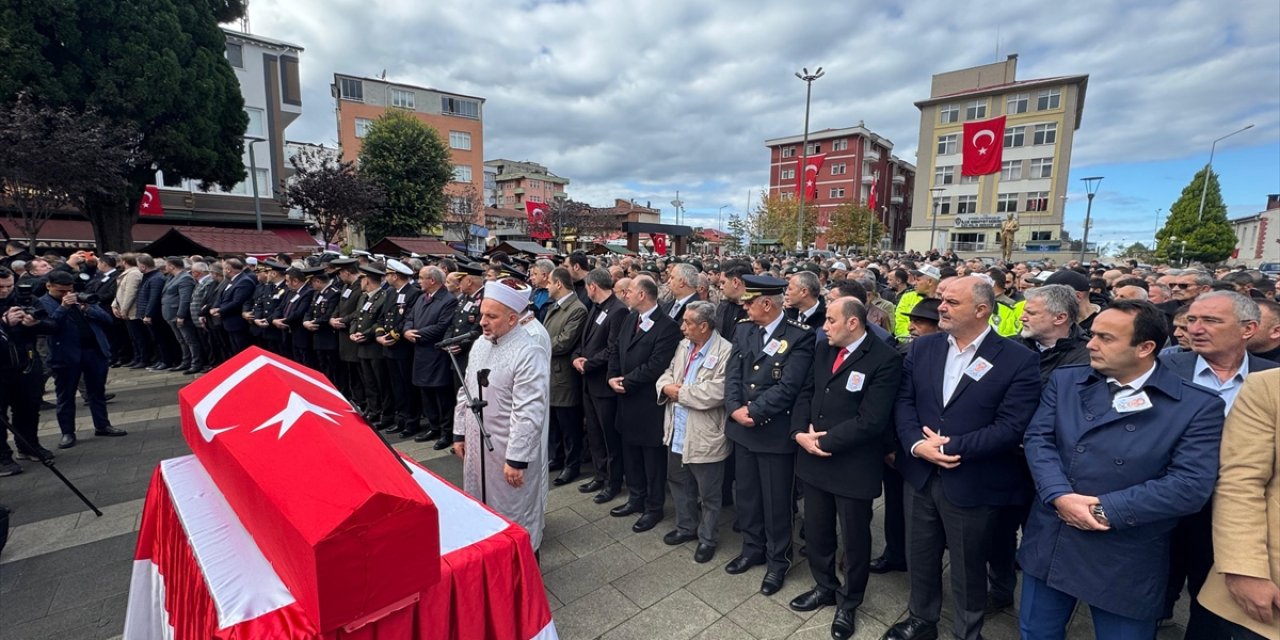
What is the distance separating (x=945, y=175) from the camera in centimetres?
4816

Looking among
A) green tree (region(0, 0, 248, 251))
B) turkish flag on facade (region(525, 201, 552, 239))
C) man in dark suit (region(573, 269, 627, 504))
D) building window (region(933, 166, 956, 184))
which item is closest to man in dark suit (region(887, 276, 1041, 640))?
man in dark suit (region(573, 269, 627, 504))

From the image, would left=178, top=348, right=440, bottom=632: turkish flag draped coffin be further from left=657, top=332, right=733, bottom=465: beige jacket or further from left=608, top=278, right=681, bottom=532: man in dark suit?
left=608, top=278, right=681, bottom=532: man in dark suit

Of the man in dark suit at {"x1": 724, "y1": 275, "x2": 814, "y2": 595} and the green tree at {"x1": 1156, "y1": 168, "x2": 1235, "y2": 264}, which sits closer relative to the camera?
the man in dark suit at {"x1": 724, "y1": 275, "x2": 814, "y2": 595}

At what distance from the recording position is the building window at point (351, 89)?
42.5 metres

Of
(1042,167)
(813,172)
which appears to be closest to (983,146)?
(1042,167)

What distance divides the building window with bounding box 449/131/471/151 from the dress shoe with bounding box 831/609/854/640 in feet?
163

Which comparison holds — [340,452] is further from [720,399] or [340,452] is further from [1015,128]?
[1015,128]

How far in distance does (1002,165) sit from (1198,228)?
1341cm

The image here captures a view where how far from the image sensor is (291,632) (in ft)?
5.04

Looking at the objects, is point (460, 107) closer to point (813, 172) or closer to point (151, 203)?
point (151, 203)

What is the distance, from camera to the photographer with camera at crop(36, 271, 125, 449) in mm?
5633

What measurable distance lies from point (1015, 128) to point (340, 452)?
56.3 m

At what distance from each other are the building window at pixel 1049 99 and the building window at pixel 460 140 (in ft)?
157

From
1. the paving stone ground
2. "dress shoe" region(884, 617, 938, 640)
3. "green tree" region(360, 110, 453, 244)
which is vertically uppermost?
"green tree" region(360, 110, 453, 244)
